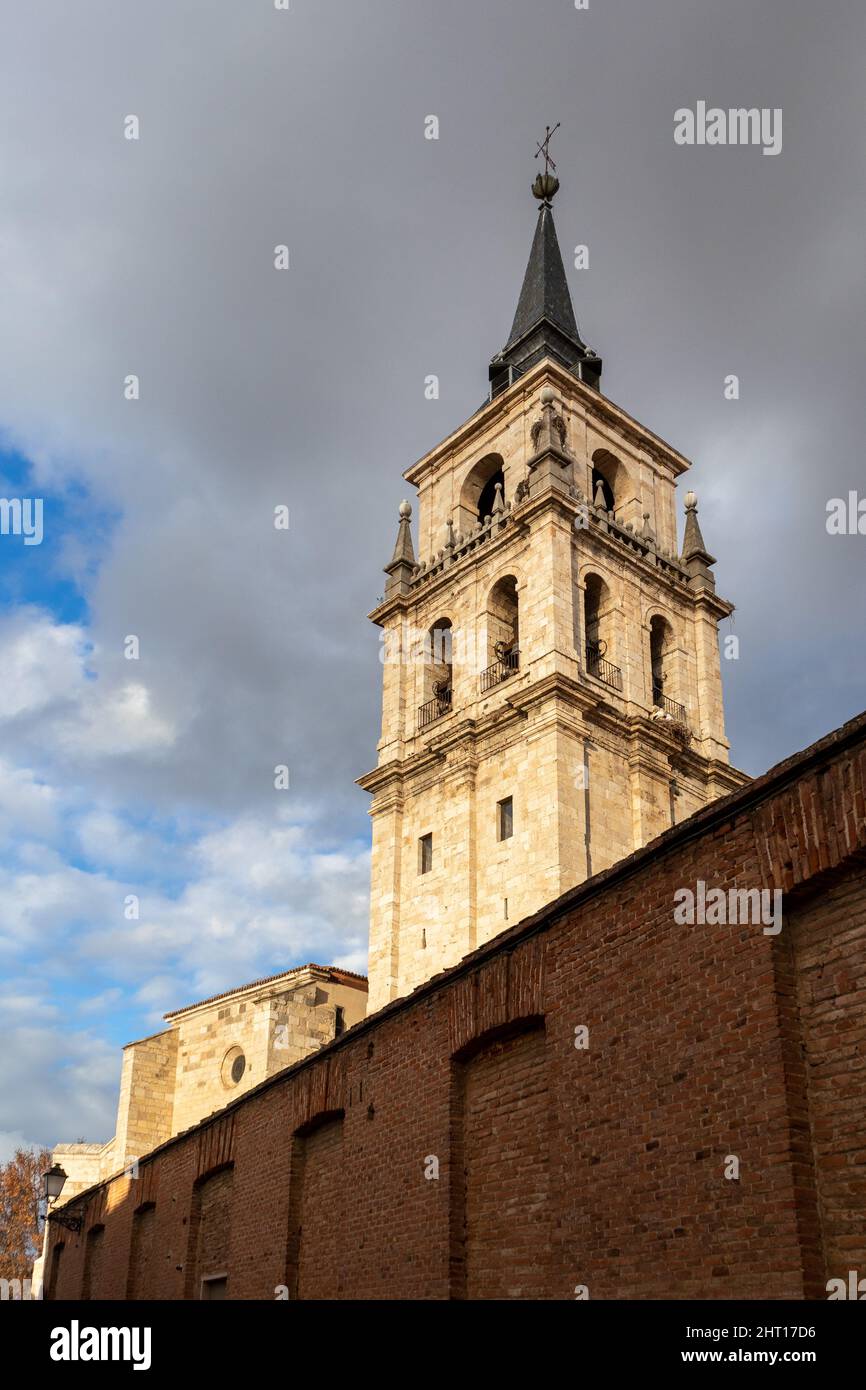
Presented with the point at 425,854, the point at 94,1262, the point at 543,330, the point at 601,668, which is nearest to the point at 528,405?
the point at 543,330

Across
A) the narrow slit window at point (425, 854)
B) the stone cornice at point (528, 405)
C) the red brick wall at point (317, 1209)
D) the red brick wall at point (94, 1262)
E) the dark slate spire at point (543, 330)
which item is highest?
the dark slate spire at point (543, 330)

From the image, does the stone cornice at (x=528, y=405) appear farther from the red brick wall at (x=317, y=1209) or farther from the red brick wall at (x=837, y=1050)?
the red brick wall at (x=837, y=1050)

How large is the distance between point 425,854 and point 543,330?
828 inches

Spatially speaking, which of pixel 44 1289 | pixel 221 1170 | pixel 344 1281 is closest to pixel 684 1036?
pixel 344 1281

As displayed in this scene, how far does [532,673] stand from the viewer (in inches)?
1276

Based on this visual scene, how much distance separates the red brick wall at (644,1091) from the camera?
712 cm

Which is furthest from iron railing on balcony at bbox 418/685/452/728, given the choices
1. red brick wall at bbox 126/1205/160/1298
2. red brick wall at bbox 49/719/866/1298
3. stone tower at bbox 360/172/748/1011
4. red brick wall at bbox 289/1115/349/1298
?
red brick wall at bbox 49/719/866/1298

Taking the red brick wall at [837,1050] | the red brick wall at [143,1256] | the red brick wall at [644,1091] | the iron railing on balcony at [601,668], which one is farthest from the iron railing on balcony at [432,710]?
the red brick wall at [837,1050]

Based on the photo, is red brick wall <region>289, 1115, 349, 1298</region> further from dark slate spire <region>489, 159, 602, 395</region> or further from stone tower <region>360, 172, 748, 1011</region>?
dark slate spire <region>489, 159, 602, 395</region>

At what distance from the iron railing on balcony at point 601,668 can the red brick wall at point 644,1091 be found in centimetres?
2221

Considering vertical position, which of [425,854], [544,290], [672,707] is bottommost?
[425,854]

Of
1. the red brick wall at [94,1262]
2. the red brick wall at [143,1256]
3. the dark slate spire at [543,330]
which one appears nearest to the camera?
the red brick wall at [143,1256]

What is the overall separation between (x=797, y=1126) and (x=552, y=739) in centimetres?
2361

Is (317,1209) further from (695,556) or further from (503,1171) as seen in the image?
(695,556)
